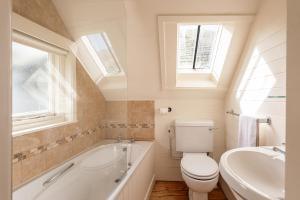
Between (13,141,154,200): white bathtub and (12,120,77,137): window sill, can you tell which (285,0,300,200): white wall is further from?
(12,120,77,137): window sill

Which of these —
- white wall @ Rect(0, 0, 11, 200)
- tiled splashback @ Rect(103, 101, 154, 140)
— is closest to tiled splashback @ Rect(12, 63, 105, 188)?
tiled splashback @ Rect(103, 101, 154, 140)

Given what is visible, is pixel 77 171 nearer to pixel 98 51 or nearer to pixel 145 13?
pixel 98 51

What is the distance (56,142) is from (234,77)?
2.05 meters

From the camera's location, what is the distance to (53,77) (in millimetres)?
1857

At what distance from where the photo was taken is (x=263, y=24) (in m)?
1.67

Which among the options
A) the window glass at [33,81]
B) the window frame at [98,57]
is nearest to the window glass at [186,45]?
the window frame at [98,57]

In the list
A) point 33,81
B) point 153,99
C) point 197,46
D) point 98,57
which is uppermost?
point 197,46

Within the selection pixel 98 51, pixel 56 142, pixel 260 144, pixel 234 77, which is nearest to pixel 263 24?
pixel 234 77

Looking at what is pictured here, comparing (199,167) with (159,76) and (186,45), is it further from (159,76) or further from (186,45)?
(186,45)

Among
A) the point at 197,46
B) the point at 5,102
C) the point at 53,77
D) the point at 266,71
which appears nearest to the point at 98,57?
the point at 53,77

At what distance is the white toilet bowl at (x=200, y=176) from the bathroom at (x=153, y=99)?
11mm

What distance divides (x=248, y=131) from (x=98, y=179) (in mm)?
1464

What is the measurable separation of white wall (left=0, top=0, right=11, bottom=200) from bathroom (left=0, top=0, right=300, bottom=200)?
490 mm

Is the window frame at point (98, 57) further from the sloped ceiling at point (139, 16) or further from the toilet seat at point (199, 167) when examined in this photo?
the toilet seat at point (199, 167)
